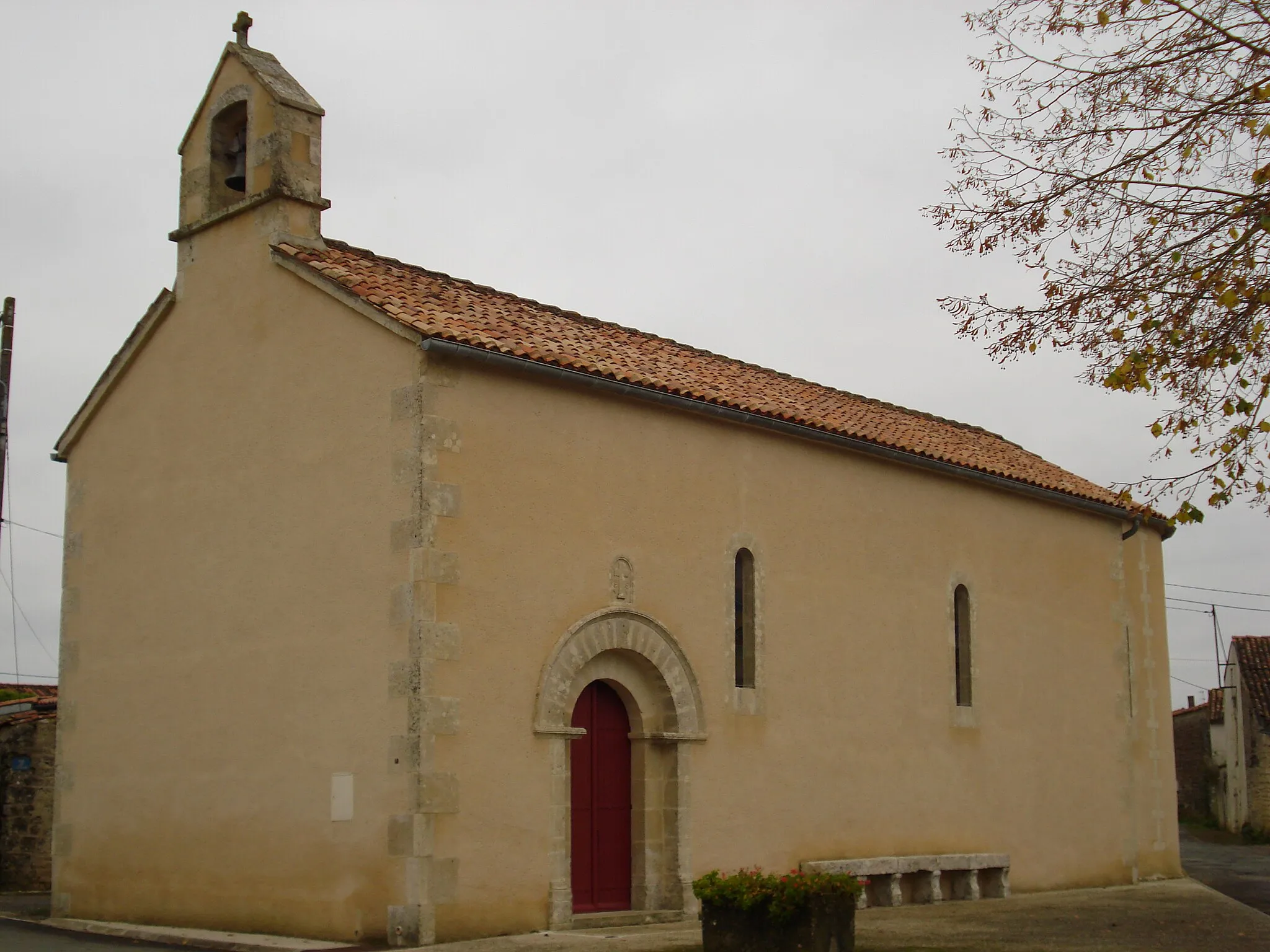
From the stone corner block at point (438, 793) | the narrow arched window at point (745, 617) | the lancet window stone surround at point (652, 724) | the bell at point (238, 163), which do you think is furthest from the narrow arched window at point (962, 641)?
the bell at point (238, 163)

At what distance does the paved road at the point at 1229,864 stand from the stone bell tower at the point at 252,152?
14.1 metres

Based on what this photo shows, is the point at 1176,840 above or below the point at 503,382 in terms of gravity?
below

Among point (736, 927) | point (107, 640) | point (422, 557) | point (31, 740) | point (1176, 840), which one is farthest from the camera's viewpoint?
point (1176, 840)

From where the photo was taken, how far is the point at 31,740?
792 inches

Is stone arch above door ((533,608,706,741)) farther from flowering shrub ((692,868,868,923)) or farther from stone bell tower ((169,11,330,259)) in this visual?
stone bell tower ((169,11,330,259))

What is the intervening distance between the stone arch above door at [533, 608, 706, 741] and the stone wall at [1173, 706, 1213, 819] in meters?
30.2

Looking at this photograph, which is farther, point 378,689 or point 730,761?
point 730,761

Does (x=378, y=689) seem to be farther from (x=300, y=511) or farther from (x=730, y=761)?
(x=730, y=761)

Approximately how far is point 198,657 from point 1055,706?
1209 cm

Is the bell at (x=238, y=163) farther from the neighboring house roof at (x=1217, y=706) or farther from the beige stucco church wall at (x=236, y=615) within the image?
the neighboring house roof at (x=1217, y=706)

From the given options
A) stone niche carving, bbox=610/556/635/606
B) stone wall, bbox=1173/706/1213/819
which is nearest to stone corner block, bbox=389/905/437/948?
stone niche carving, bbox=610/556/635/606

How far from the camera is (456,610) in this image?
13.6 meters

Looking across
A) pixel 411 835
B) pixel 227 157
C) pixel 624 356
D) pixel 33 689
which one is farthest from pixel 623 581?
pixel 33 689

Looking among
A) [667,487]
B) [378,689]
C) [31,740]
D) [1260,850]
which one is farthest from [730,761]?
[1260,850]
